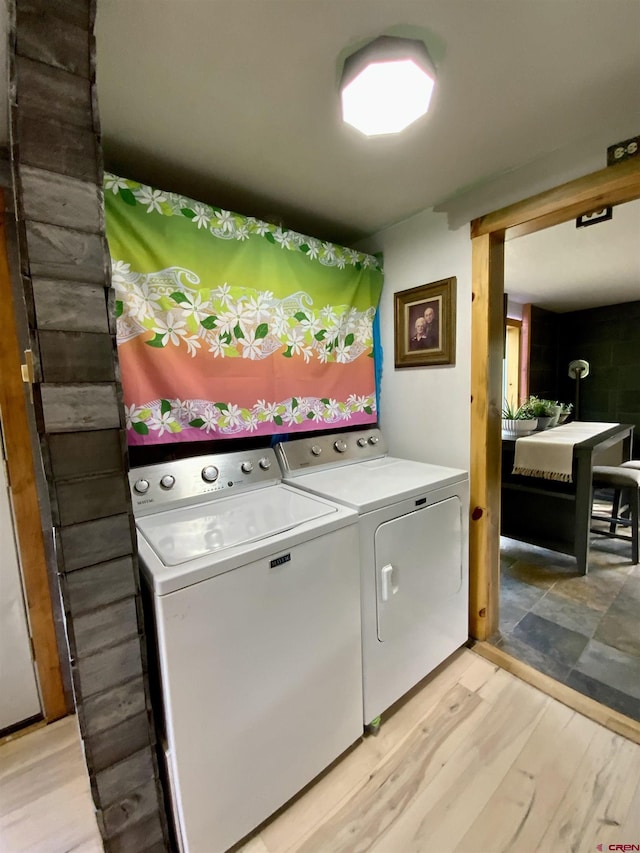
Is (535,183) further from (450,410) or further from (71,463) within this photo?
(71,463)

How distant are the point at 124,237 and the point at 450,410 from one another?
1.62 metres

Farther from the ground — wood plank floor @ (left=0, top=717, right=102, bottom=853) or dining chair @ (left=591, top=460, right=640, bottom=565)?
dining chair @ (left=591, top=460, right=640, bottom=565)

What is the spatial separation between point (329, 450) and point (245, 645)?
3.51ft

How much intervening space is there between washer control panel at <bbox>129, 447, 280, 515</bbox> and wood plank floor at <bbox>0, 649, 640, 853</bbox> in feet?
3.42

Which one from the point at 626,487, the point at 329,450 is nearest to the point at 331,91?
the point at 329,450

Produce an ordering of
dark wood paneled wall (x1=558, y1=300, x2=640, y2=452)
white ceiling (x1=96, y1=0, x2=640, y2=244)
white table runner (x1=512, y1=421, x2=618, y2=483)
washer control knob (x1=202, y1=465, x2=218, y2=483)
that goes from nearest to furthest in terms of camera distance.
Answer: white ceiling (x1=96, y1=0, x2=640, y2=244) < washer control knob (x1=202, y1=465, x2=218, y2=483) < white table runner (x1=512, y1=421, x2=618, y2=483) < dark wood paneled wall (x1=558, y1=300, x2=640, y2=452)

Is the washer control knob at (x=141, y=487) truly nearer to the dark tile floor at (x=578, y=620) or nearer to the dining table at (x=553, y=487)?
the dark tile floor at (x=578, y=620)

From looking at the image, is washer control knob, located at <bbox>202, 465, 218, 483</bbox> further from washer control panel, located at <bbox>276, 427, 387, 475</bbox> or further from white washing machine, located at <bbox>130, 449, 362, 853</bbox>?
washer control panel, located at <bbox>276, 427, 387, 475</bbox>

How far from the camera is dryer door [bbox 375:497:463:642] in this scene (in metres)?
1.43

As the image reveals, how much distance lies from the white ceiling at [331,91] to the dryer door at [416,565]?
1.44 meters

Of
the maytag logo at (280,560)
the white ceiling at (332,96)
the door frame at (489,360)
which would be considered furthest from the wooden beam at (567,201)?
the maytag logo at (280,560)

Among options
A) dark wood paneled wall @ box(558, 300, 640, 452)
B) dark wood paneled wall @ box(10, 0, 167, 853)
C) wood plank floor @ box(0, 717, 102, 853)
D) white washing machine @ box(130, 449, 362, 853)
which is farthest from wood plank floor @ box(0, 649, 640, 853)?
dark wood paneled wall @ box(558, 300, 640, 452)

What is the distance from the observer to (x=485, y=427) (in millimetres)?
1756

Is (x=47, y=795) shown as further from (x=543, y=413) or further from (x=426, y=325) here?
(x=543, y=413)
